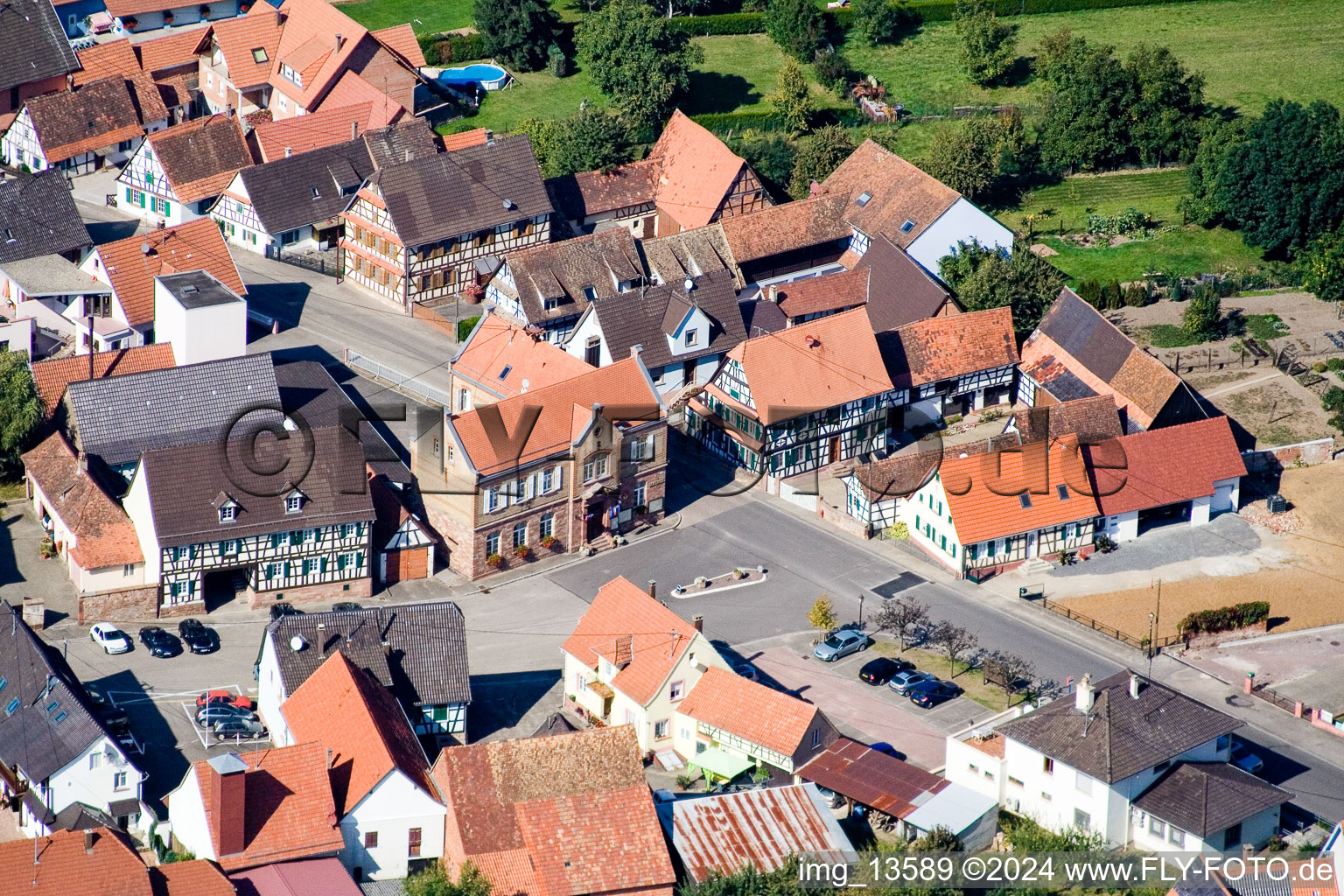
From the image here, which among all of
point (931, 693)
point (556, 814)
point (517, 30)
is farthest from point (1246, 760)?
point (517, 30)

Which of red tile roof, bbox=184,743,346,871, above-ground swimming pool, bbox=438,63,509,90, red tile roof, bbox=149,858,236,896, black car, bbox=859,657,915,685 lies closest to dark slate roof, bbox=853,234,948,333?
black car, bbox=859,657,915,685

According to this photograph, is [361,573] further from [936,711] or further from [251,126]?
[251,126]

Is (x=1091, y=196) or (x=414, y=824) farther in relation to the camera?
(x=1091, y=196)

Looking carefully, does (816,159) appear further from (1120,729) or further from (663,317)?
(1120,729)

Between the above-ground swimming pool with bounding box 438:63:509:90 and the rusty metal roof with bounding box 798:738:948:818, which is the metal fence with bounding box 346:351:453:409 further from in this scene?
the rusty metal roof with bounding box 798:738:948:818

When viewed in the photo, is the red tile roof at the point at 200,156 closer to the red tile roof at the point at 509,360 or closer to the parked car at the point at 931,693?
the red tile roof at the point at 509,360

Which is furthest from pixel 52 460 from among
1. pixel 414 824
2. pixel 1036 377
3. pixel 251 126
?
pixel 1036 377

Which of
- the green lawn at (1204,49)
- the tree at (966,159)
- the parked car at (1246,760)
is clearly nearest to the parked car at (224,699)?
the parked car at (1246,760)

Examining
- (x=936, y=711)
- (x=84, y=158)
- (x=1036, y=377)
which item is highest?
(x=84, y=158)
